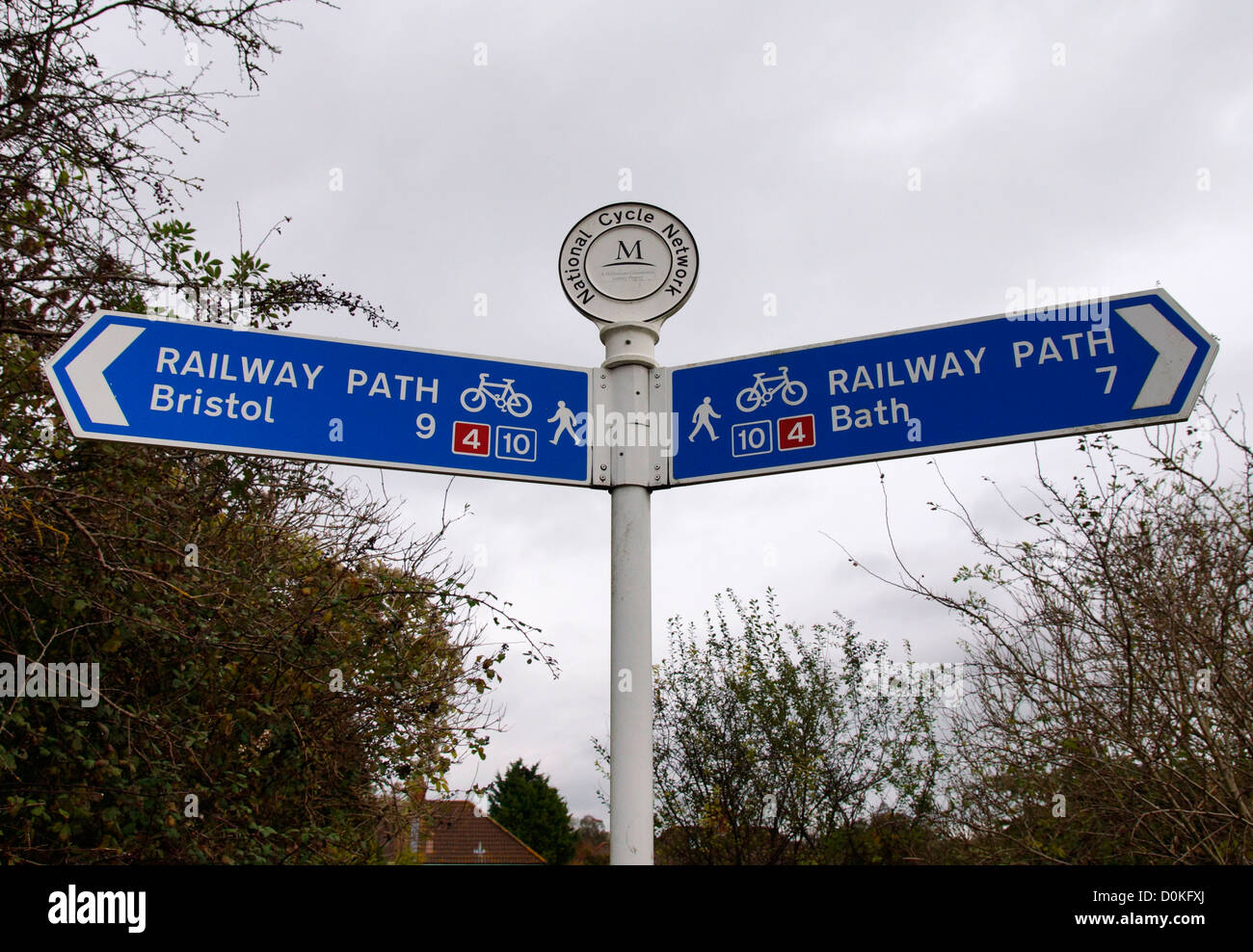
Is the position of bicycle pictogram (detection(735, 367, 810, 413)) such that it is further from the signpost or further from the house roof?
the house roof

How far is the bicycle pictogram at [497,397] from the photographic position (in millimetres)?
2182

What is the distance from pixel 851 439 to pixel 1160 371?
0.60m

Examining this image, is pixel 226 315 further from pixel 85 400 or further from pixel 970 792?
pixel 970 792

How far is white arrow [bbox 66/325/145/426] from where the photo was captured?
6.58 feet

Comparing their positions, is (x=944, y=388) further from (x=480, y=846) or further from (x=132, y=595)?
(x=480, y=846)

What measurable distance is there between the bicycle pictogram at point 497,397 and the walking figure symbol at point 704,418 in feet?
1.21

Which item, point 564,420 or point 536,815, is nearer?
point 564,420

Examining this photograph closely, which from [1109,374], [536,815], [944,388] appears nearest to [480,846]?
[536,815]

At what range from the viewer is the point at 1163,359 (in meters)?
1.92

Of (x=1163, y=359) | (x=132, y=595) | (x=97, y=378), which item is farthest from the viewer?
(x=132, y=595)

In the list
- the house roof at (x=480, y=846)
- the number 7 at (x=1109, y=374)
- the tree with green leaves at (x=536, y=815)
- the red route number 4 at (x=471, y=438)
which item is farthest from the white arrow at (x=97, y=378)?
the tree with green leaves at (x=536, y=815)

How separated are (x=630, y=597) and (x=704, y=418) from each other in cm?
44

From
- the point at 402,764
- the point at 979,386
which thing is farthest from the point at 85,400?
the point at 402,764

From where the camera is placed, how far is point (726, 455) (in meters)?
2.13
